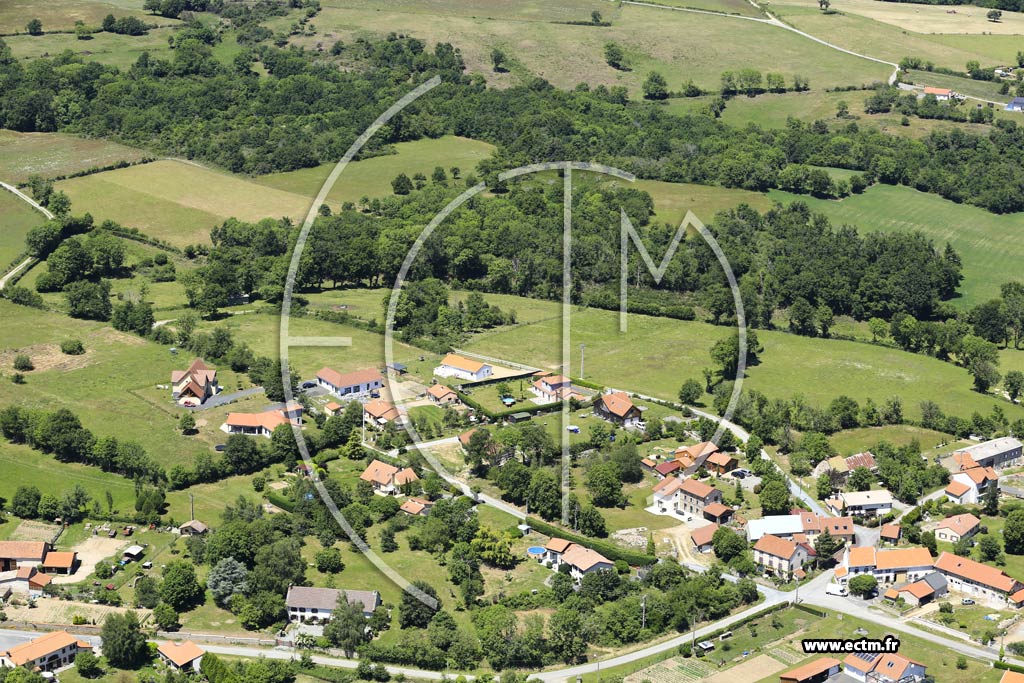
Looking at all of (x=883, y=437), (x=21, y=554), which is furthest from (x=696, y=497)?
(x=21, y=554)

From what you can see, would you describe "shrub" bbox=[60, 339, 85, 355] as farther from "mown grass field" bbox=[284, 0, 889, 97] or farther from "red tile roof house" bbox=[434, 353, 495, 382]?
"mown grass field" bbox=[284, 0, 889, 97]

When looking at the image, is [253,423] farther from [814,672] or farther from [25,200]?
[25,200]

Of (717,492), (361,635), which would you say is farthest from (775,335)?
(361,635)

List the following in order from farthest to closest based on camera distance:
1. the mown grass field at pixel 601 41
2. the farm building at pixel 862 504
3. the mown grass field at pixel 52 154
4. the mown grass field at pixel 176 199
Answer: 1. the mown grass field at pixel 601 41
2. the mown grass field at pixel 52 154
3. the mown grass field at pixel 176 199
4. the farm building at pixel 862 504

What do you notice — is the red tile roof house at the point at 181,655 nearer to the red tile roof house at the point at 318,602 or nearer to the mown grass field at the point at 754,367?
the red tile roof house at the point at 318,602

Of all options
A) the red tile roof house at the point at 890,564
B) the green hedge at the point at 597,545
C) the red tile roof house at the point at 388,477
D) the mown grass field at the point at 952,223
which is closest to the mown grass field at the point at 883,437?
the red tile roof house at the point at 890,564

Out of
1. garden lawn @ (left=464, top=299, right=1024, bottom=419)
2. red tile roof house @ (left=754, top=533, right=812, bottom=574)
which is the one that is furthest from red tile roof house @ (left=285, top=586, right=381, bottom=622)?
garden lawn @ (left=464, top=299, right=1024, bottom=419)
